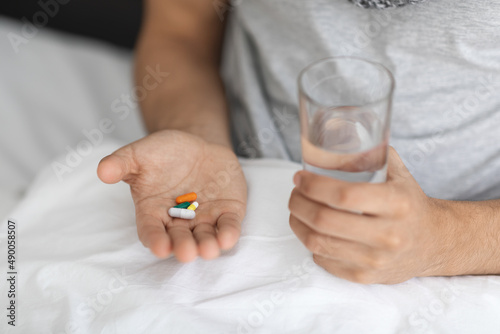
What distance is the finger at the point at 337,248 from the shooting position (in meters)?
0.68

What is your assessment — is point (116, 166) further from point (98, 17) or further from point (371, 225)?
point (98, 17)

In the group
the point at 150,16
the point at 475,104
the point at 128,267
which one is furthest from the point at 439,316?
the point at 150,16

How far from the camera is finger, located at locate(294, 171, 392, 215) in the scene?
2.02 ft

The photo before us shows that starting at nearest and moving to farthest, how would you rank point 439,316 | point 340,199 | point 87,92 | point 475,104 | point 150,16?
point 340,199 → point 439,316 → point 475,104 → point 150,16 → point 87,92

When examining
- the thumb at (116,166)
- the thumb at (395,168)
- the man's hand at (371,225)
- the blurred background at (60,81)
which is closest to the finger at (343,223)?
the man's hand at (371,225)

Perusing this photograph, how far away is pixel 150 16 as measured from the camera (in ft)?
4.40

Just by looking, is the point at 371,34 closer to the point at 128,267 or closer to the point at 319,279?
the point at 319,279

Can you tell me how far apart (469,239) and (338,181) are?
12.9 inches

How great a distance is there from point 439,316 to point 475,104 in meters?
0.44
